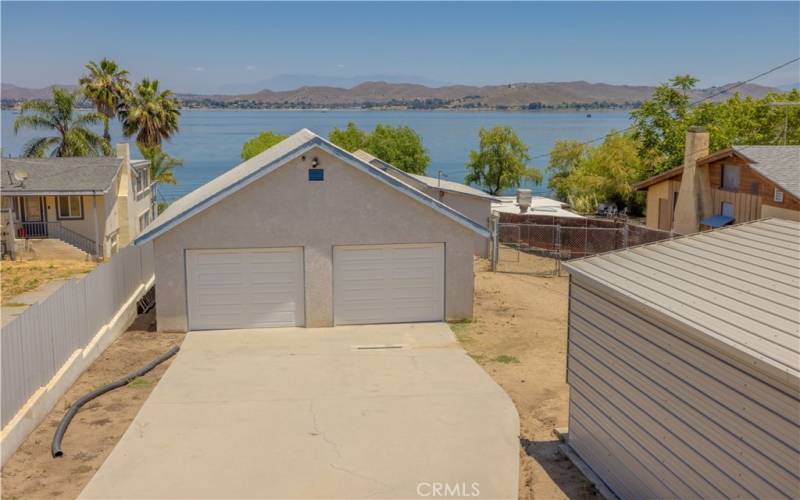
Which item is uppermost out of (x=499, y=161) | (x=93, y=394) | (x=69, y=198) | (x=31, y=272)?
(x=499, y=161)

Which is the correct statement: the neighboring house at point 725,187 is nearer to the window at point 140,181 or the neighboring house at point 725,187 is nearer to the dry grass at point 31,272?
the dry grass at point 31,272

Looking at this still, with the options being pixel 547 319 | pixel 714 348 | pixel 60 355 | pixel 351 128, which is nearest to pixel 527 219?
pixel 547 319

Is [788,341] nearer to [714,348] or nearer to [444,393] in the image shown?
[714,348]

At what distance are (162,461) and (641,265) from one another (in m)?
7.27

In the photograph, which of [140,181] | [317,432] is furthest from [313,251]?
[140,181]

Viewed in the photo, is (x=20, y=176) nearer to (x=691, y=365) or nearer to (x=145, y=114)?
(x=145, y=114)

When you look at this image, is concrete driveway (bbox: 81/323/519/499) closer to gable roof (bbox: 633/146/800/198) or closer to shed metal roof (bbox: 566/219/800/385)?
shed metal roof (bbox: 566/219/800/385)

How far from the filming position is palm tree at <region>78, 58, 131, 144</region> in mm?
48312

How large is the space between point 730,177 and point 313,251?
15.3m

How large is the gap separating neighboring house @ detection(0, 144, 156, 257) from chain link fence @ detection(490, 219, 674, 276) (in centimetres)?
1711

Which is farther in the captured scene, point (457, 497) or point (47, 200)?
point (47, 200)

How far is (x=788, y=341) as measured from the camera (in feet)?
23.4

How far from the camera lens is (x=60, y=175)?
34.2m

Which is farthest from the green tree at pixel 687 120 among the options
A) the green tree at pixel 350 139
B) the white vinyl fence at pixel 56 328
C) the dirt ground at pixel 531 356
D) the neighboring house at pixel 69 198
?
the white vinyl fence at pixel 56 328
